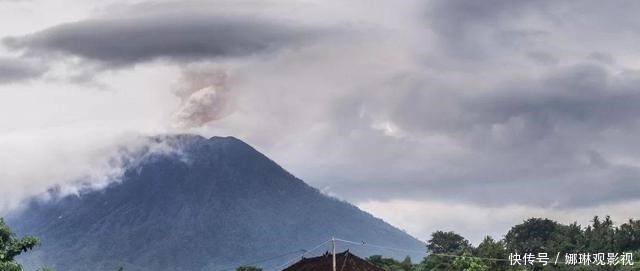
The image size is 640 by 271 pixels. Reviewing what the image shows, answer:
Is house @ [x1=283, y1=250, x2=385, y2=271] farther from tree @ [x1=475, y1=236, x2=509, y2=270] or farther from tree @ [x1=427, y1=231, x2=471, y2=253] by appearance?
tree @ [x1=427, y1=231, x2=471, y2=253]

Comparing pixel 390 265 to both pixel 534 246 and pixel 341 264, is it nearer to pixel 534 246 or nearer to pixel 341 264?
pixel 534 246

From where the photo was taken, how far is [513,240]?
14938 centimetres

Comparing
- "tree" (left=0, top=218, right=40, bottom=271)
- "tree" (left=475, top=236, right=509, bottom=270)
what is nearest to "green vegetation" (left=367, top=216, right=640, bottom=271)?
"tree" (left=475, top=236, right=509, bottom=270)

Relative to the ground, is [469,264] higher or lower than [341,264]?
lower

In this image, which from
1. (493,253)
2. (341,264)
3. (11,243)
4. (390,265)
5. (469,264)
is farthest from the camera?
(390,265)

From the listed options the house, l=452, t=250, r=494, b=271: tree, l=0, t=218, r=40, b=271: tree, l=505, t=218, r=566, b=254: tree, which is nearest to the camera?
l=0, t=218, r=40, b=271: tree

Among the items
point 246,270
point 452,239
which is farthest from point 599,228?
point 246,270

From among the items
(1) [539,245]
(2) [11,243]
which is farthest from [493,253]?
(2) [11,243]

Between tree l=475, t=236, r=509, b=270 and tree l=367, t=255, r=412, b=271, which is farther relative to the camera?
tree l=367, t=255, r=412, b=271

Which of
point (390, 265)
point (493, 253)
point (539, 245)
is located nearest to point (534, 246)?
point (539, 245)

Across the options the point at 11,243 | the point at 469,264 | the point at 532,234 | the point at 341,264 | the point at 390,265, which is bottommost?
the point at 11,243

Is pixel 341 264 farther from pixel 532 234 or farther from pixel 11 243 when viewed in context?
pixel 532 234

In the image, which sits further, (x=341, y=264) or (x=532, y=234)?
(x=532, y=234)

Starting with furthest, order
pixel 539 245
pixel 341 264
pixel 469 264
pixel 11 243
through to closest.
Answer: pixel 539 245, pixel 341 264, pixel 469 264, pixel 11 243
